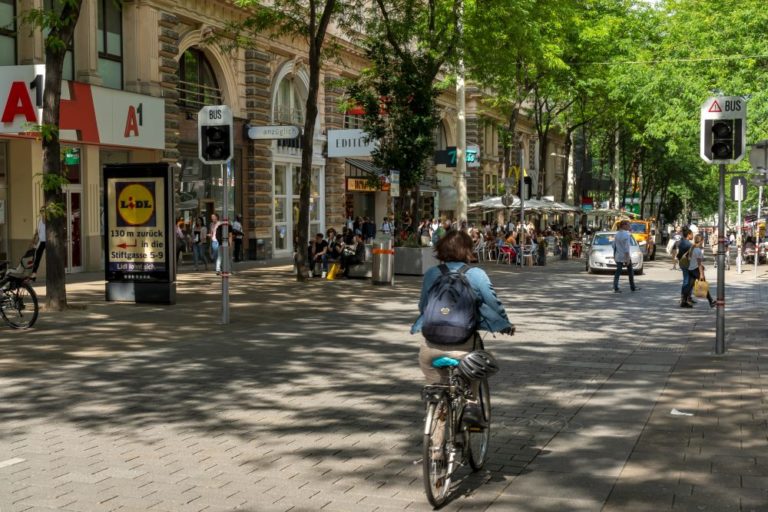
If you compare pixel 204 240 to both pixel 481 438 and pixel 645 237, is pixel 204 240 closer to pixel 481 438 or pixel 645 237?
pixel 645 237

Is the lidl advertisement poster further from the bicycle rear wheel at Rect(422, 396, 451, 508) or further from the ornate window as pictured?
the ornate window

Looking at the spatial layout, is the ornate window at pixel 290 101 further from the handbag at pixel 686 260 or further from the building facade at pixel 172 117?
the handbag at pixel 686 260

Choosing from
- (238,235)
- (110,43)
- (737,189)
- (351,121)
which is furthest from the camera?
(351,121)

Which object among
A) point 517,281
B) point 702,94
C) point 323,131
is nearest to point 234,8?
point 323,131

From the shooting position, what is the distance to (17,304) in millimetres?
13398

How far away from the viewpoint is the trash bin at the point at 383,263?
22.3m

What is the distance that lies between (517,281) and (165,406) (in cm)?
1798

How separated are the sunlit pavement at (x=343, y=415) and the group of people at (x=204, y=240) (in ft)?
34.0

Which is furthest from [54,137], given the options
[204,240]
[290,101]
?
[290,101]

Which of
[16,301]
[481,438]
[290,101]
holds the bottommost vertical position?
[481,438]

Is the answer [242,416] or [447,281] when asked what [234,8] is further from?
[447,281]

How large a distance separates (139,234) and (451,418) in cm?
1262

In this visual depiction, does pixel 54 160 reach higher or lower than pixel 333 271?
higher

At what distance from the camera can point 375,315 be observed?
15.9 metres
